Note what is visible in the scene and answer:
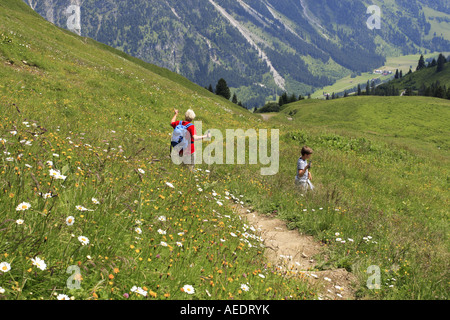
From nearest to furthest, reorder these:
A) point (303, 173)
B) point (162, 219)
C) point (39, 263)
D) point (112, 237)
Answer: point (39, 263) → point (112, 237) → point (162, 219) → point (303, 173)

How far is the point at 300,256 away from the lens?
→ 711 cm

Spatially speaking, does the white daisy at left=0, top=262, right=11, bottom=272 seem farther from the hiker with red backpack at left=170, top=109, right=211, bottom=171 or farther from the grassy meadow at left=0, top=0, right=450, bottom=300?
the hiker with red backpack at left=170, top=109, right=211, bottom=171

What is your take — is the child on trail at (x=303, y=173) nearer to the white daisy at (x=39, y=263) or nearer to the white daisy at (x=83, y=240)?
the white daisy at (x=83, y=240)

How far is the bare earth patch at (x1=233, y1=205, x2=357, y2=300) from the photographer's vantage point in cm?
550

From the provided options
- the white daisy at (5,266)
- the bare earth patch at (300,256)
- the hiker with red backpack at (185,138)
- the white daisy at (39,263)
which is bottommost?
the bare earth patch at (300,256)

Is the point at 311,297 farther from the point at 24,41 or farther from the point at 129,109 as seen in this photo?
the point at 24,41

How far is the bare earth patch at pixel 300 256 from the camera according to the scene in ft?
18.1

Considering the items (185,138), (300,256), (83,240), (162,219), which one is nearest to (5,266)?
(83,240)

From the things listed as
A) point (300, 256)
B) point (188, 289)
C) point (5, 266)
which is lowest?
point (300, 256)

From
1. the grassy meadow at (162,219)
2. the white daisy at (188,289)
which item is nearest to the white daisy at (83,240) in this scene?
the grassy meadow at (162,219)

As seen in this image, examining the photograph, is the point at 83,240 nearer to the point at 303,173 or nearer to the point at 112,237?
the point at 112,237

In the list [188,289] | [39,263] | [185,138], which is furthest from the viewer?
[185,138]

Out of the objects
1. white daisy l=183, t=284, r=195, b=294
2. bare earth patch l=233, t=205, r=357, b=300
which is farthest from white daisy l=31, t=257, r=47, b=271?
bare earth patch l=233, t=205, r=357, b=300
